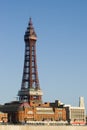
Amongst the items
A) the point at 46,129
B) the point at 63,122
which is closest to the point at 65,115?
the point at 63,122

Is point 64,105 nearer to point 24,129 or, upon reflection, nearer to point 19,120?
point 19,120

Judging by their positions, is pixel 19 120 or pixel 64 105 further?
pixel 64 105

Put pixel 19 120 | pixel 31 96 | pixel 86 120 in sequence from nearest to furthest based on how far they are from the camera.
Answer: pixel 19 120, pixel 31 96, pixel 86 120

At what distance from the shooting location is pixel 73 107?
5143 inches

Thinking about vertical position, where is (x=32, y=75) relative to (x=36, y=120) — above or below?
above

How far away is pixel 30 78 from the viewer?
129750 millimetres

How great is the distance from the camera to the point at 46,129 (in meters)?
69.2

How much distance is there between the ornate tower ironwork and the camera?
129 meters

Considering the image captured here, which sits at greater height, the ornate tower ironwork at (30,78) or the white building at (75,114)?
the ornate tower ironwork at (30,78)

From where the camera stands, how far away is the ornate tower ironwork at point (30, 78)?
129 metres

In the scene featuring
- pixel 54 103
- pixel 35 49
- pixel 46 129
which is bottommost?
pixel 46 129

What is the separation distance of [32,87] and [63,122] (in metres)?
17.7

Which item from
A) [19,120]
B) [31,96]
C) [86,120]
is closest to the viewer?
[19,120]

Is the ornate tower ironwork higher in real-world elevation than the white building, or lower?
higher
